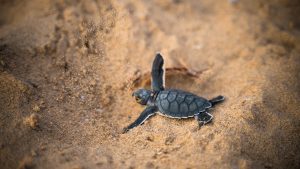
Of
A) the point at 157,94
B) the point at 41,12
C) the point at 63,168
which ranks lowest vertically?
the point at 63,168

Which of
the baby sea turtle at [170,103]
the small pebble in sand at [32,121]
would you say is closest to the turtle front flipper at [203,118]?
the baby sea turtle at [170,103]

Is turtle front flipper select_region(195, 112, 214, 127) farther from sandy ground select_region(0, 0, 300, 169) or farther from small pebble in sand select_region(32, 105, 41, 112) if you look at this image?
small pebble in sand select_region(32, 105, 41, 112)

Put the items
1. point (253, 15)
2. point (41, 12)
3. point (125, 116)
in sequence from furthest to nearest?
point (253, 15), point (41, 12), point (125, 116)

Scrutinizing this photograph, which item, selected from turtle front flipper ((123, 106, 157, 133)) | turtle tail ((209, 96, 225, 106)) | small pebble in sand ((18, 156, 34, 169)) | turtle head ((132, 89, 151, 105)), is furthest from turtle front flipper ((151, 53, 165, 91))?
small pebble in sand ((18, 156, 34, 169))

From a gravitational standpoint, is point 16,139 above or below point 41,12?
below

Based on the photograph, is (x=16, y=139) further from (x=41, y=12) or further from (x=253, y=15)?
(x=253, y=15)

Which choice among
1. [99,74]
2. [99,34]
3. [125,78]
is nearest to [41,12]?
[99,34]

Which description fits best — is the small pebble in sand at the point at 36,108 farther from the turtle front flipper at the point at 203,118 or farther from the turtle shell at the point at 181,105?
the turtle front flipper at the point at 203,118
